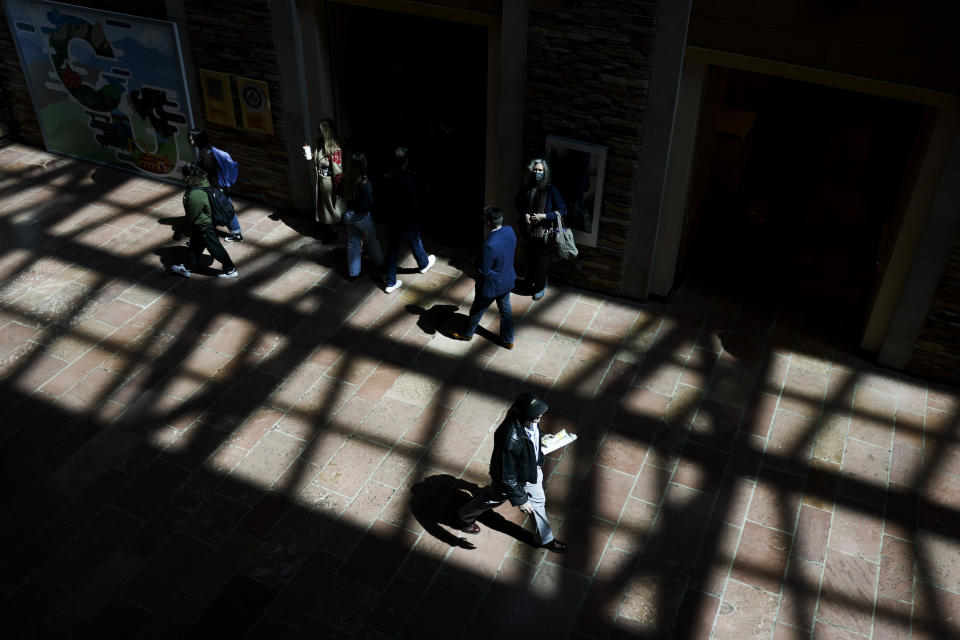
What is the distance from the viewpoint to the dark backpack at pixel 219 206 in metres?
10.5

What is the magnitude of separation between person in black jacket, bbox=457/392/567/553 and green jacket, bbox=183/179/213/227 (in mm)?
5220

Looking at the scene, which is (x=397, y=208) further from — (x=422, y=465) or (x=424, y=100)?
(x=422, y=465)

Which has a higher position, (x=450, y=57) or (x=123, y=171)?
(x=450, y=57)

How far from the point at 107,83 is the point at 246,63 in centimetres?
259

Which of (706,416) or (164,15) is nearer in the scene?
(706,416)

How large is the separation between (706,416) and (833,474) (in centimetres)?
134

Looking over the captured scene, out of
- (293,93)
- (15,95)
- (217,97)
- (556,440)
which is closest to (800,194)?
(556,440)

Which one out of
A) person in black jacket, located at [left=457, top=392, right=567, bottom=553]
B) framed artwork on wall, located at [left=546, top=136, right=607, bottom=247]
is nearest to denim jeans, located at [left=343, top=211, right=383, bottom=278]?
framed artwork on wall, located at [left=546, top=136, right=607, bottom=247]

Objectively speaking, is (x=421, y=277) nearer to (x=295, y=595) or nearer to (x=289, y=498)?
(x=289, y=498)

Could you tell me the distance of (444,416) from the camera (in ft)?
28.9

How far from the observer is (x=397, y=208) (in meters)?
10.2

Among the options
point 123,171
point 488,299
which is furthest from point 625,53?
point 123,171

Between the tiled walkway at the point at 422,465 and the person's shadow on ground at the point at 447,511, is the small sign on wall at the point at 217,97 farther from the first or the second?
the person's shadow on ground at the point at 447,511

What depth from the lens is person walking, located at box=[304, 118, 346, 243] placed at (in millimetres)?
10797
